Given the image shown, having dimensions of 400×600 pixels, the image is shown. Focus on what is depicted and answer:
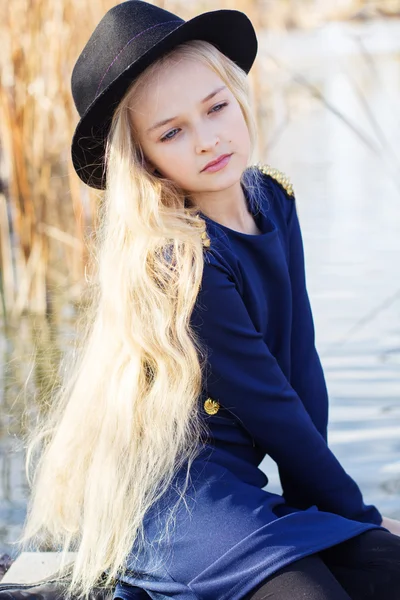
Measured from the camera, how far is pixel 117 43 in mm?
1813

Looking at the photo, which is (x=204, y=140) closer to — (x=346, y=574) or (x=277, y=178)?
(x=277, y=178)

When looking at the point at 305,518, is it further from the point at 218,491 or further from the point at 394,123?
the point at 394,123

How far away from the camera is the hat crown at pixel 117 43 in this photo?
179cm

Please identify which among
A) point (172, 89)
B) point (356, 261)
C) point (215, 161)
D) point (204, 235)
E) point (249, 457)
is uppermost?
point (172, 89)

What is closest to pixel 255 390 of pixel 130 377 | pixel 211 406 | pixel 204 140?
pixel 211 406

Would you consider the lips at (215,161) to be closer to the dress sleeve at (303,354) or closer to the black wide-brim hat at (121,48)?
the black wide-brim hat at (121,48)

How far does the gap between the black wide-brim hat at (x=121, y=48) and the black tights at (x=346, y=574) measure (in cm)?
88

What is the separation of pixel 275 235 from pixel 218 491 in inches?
21.6

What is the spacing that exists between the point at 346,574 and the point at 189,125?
0.86 m

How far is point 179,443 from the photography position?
176 centimetres

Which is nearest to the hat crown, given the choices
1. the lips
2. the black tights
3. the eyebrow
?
the eyebrow

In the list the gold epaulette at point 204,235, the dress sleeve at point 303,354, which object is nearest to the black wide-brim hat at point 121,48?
the gold epaulette at point 204,235

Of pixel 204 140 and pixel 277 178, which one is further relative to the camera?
pixel 277 178

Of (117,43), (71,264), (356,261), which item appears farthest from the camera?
(356,261)
